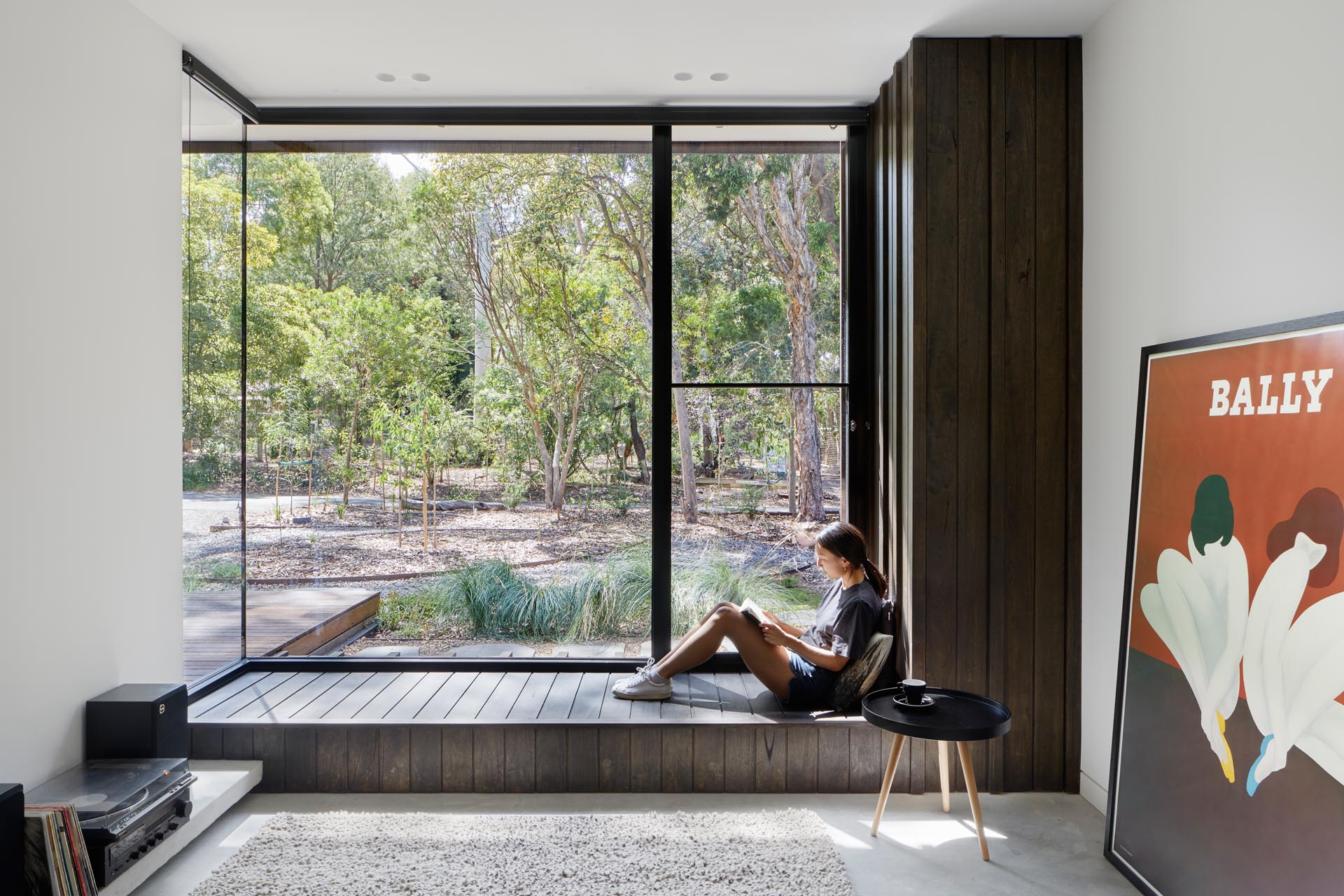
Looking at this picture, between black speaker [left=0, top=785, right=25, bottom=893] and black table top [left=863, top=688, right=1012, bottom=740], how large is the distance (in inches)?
92.3

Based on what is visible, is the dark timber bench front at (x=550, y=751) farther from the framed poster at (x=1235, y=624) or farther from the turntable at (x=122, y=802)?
the framed poster at (x=1235, y=624)

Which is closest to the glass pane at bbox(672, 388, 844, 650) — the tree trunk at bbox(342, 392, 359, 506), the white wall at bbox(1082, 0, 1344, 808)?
the white wall at bbox(1082, 0, 1344, 808)

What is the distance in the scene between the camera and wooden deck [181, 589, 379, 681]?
3539 millimetres

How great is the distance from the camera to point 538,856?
8.45 ft

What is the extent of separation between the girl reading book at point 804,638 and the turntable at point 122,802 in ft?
5.15

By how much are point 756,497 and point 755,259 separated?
1100 mm

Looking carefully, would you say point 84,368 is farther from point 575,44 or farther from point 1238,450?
point 1238,450

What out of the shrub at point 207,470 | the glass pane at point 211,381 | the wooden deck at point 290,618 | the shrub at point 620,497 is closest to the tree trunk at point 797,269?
the shrub at point 620,497

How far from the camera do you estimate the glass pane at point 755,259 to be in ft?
12.1

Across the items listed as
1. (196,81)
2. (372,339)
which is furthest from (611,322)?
(196,81)

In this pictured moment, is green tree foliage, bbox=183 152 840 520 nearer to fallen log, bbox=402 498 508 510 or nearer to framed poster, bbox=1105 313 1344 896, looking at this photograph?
fallen log, bbox=402 498 508 510

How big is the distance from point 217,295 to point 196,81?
2.83 ft

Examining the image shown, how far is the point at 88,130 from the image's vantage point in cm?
261

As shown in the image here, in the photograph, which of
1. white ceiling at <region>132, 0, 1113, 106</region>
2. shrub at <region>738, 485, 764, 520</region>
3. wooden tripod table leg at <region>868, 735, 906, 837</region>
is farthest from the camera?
shrub at <region>738, 485, 764, 520</region>
